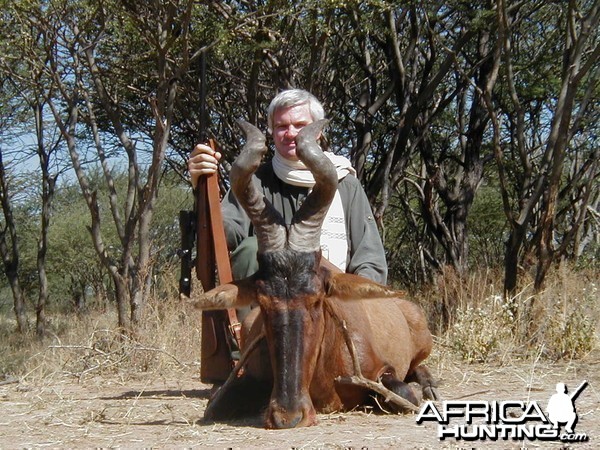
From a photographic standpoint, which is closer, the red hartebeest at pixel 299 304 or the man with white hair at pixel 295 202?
the red hartebeest at pixel 299 304


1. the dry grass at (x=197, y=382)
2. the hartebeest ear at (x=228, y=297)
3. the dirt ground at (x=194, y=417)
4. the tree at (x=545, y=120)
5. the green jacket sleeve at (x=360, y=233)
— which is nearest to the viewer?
the dirt ground at (x=194, y=417)

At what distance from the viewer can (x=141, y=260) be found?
12.4m

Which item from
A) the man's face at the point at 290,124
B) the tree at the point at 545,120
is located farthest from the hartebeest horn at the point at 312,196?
the tree at the point at 545,120

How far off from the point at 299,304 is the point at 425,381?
6.85 feet

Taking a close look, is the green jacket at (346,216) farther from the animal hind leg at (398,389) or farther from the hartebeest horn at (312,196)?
the hartebeest horn at (312,196)

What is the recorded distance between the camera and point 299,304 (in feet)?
17.6

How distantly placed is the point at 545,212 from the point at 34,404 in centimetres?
639

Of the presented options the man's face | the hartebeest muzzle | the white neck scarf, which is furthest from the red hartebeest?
the man's face

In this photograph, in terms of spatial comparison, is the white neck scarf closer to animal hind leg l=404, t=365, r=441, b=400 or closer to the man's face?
the man's face

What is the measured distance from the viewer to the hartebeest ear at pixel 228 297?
541cm

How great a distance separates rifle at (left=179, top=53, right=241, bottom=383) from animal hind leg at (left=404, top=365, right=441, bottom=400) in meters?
1.38

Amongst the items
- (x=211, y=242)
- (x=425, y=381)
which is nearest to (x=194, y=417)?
(x=211, y=242)

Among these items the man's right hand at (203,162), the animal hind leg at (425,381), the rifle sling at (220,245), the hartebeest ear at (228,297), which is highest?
the man's right hand at (203,162)

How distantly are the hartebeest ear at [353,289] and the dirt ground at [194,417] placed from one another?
73 centimetres
